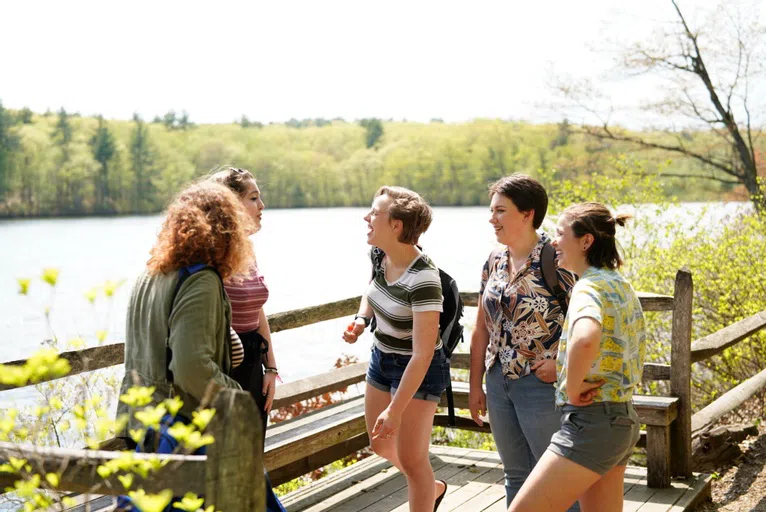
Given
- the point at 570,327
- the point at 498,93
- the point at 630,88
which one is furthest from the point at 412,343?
the point at 498,93

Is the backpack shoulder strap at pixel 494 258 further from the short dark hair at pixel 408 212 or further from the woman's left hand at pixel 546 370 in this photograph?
the woman's left hand at pixel 546 370

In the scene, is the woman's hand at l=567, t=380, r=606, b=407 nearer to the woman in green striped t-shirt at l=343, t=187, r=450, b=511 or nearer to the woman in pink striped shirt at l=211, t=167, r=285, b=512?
the woman in green striped t-shirt at l=343, t=187, r=450, b=511

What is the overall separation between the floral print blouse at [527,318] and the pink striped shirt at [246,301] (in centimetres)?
90

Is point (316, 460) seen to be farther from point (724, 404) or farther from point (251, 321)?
point (724, 404)

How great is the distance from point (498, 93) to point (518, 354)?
39.6 m

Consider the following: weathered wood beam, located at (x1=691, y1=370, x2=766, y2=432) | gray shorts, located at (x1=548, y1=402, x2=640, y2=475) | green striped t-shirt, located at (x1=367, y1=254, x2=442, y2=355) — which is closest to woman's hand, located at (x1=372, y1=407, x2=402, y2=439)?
green striped t-shirt, located at (x1=367, y1=254, x2=442, y2=355)

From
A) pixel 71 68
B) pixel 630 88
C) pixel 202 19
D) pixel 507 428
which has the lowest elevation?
pixel 507 428

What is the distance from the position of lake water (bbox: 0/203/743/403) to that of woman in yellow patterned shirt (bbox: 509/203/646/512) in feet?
31.5

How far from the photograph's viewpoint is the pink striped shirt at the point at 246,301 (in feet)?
9.64

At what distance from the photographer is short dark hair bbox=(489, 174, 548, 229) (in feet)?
9.87

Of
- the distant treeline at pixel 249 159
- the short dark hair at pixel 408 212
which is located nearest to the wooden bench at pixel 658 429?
the short dark hair at pixel 408 212

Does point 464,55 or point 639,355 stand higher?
point 464,55

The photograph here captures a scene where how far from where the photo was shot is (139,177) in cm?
3781

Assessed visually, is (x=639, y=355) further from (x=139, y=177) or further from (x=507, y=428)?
(x=139, y=177)
